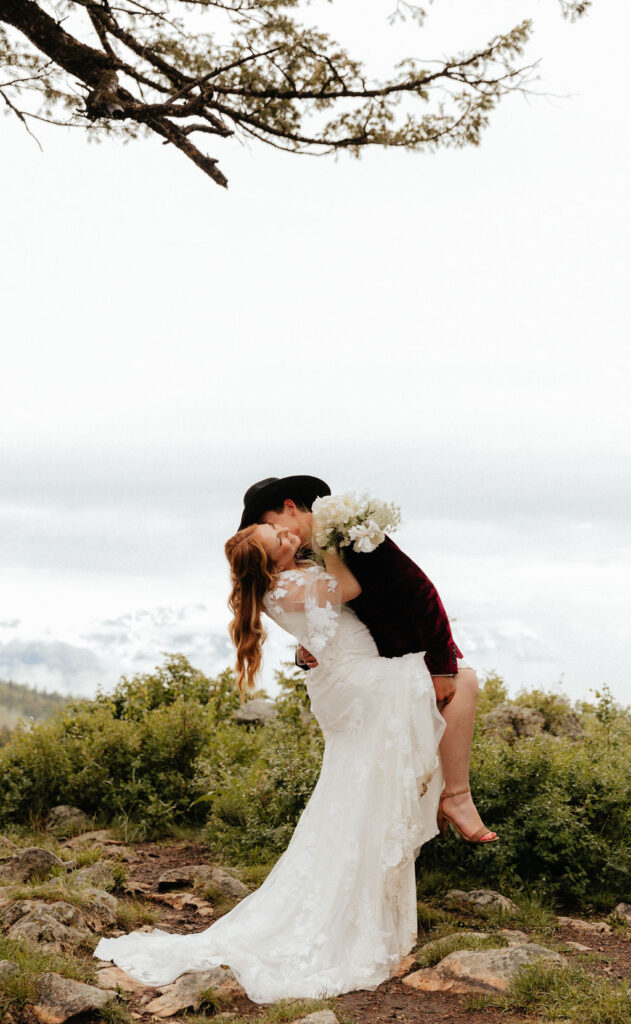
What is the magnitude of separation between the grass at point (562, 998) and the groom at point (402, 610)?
95cm

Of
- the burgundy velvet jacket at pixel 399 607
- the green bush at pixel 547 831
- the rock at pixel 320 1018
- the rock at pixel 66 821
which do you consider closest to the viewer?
the rock at pixel 320 1018

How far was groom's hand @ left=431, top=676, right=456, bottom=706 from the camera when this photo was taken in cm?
497

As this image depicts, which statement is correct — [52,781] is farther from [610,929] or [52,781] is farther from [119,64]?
[119,64]

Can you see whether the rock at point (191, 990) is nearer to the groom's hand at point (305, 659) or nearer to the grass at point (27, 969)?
the grass at point (27, 969)

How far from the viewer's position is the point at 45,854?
6.20m

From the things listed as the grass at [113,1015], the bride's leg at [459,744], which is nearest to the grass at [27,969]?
the grass at [113,1015]

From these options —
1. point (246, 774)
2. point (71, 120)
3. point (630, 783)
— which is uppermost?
point (71, 120)

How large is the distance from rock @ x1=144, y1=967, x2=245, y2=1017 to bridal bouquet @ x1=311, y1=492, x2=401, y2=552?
216 cm

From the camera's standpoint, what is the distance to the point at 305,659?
511cm

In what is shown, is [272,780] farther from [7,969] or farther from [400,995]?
[7,969]

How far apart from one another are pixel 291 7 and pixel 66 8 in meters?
1.86

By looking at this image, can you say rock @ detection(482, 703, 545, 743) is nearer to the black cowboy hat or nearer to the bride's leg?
the bride's leg

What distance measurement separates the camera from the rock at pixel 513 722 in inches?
329

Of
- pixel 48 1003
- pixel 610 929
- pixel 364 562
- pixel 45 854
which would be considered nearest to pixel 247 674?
pixel 364 562
